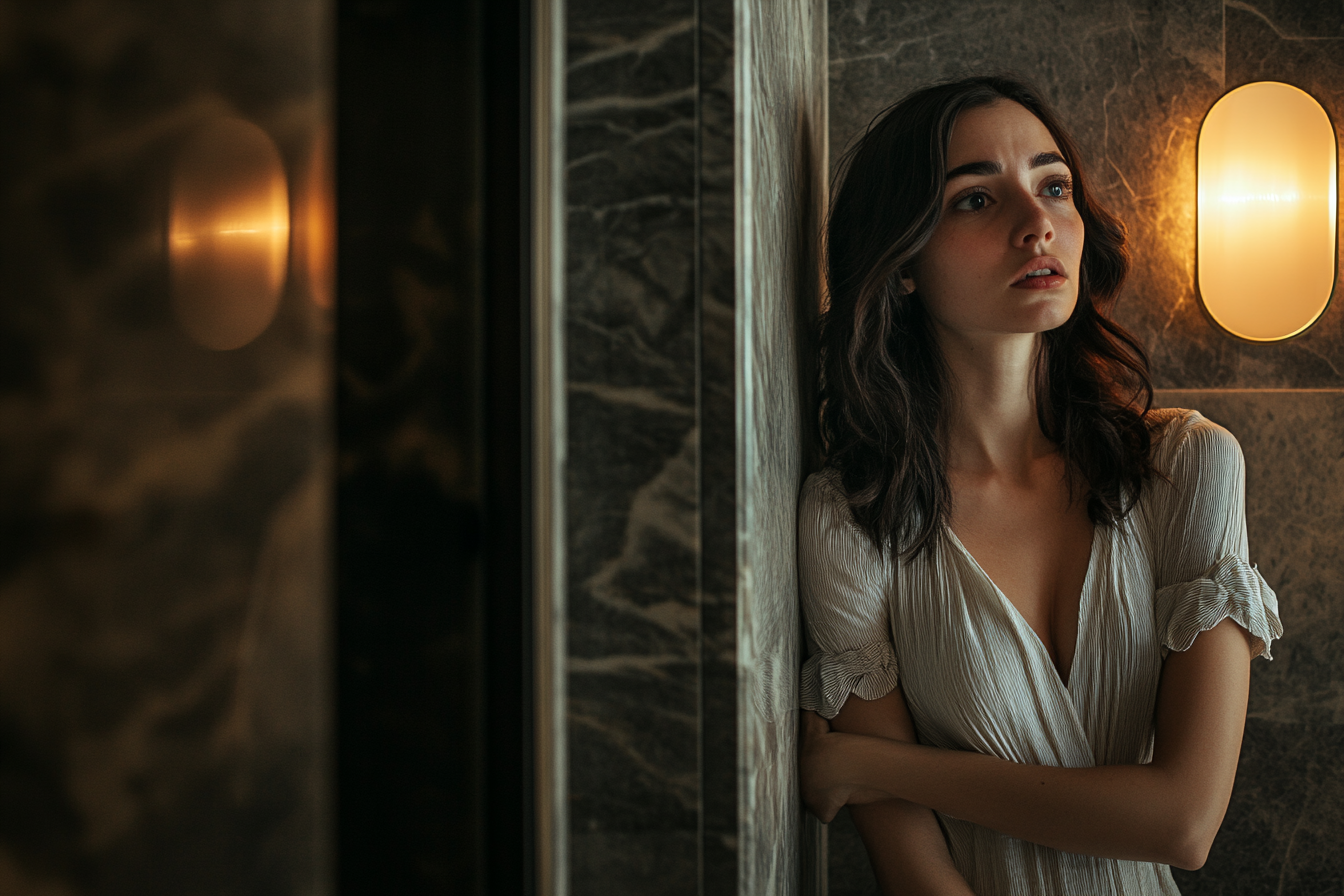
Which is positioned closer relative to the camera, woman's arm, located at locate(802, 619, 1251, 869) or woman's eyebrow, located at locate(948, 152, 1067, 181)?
woman's arm, located at locate(802, 619, 1251, 869)

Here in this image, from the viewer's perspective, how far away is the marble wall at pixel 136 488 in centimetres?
21

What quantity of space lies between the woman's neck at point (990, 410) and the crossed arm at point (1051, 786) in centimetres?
30

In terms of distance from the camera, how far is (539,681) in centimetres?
45

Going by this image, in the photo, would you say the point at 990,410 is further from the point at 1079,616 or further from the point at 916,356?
the point at 1079,616

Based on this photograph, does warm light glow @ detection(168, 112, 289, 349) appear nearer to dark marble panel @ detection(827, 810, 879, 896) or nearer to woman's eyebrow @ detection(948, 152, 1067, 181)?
woman's eyebrow @ detection(948, 152, 1067, 181)

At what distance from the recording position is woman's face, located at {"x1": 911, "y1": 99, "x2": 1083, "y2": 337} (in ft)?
3.01

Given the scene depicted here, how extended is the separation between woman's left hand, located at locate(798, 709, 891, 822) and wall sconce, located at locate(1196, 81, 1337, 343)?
97 centimetres

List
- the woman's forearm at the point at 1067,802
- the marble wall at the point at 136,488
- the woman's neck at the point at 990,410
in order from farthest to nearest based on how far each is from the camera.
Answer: the woman's neck at the point at 990,410 → the woman's forearm at the point at 1067,802 → the marble wall at the point at 136,488

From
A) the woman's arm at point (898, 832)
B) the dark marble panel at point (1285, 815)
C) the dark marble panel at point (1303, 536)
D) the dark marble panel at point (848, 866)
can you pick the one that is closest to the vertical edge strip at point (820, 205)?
the dark marble panel at point (848, 866)

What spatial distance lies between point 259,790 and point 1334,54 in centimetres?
177

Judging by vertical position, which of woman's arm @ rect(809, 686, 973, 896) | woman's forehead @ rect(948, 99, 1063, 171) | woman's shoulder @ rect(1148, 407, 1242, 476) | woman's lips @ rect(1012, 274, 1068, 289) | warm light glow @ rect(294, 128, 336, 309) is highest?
woman's forehead @ rect(948, 99, 1063, 171)

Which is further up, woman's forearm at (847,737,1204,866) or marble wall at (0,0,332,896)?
marble wall at (0,0,332,896)

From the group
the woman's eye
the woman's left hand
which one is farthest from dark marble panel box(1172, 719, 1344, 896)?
the woman's eye

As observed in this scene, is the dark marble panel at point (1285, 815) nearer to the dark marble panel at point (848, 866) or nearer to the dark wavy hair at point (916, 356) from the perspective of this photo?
the dark marble panel at point (848, 866)
